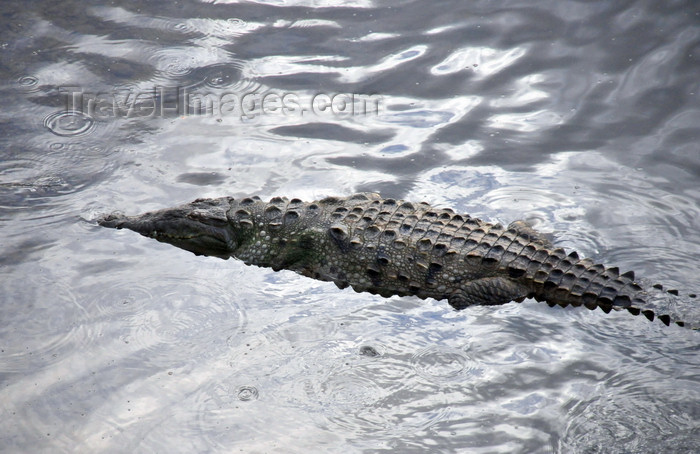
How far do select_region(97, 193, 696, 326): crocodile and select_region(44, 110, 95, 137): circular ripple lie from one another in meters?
2.15

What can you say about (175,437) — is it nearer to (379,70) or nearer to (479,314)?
(479,314)

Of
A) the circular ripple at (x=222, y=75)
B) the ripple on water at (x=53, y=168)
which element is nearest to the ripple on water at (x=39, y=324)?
the ripple on water at (x=53, y=168)

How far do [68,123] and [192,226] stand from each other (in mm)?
3186

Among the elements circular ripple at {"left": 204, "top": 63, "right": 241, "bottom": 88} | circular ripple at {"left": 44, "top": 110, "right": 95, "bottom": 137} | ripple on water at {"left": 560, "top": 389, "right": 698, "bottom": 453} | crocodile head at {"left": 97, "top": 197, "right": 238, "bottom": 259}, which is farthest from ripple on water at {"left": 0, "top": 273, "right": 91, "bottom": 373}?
circular ripple at {"left": 204, "top": 63, "right": 241, "bottom": 88}

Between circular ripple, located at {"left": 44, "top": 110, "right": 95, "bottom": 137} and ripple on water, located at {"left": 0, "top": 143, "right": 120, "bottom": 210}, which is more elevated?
circular ripple, located at {"left": 44, "top": 110, "right": 95, "bottom": 137}

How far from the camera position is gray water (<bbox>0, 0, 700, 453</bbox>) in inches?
213

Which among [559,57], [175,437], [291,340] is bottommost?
[175,437]

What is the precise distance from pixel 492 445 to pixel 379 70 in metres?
6.54

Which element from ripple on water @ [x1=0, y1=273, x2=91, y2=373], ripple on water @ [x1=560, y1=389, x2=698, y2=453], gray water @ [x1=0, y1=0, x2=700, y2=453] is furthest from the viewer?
ripple on water @ [x1=0, y1=273, x2=91, y2=373]

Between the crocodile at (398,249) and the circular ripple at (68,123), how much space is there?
2.15 meters

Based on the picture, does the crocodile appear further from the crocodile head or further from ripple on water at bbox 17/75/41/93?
ripple on water at bbox 17/75/41/93

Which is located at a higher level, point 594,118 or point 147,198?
point 594,118

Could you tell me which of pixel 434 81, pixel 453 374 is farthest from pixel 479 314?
pixel 434 81

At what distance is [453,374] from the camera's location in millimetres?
5711
